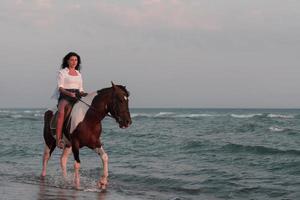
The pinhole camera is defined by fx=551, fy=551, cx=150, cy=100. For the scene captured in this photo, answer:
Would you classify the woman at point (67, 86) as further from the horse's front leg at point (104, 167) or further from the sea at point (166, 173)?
the sea at point (166, 173)

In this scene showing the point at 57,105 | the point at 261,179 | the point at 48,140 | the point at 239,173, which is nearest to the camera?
the point at 57,105

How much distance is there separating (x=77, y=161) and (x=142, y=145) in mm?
10299

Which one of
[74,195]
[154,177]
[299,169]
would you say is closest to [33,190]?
[74,195]

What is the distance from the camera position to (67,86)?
995 centimetres

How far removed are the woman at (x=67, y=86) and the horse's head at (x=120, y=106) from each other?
87cm

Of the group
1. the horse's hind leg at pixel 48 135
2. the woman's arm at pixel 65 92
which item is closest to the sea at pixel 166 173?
the horse's hind leg at pixel 48 135

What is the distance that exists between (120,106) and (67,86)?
1421 millimetres

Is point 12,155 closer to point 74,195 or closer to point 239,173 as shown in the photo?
point 239,173

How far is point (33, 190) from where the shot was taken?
909cm

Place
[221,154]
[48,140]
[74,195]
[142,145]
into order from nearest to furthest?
[74,195]
[48,140]
[221,154]
[142,145]

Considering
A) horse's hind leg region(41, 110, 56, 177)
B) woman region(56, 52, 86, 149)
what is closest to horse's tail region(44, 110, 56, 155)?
horse's hind leg region(41, 110, 56, 177)

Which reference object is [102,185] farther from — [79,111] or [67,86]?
[67,86]

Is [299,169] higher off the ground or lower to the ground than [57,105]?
lower

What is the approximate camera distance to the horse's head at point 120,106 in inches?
352
